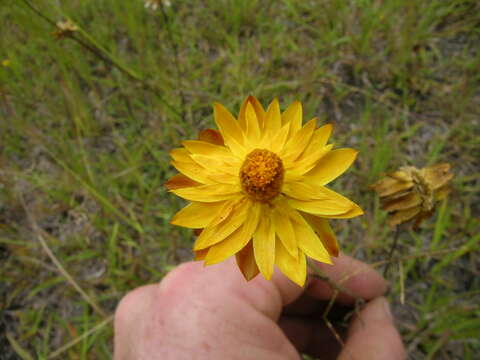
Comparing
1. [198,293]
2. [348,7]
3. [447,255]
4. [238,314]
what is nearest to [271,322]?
[238,314]

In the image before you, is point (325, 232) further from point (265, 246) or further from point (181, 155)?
point (181, 155)

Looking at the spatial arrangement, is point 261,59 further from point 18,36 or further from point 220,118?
point 18,36

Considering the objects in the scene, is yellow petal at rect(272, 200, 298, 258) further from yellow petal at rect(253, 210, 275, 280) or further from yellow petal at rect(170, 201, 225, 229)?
yellow petal at rect(170, 201, 225, 229)

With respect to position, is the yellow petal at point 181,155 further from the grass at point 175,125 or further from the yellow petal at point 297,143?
the grass at point 175,125

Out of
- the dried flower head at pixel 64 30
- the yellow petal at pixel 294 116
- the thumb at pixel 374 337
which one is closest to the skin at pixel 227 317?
the thumb at pixel 374 337

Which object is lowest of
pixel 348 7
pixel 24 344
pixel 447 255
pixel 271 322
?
pixel 24 344

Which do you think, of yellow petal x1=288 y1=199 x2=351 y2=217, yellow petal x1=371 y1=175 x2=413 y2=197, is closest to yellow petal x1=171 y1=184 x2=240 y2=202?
yellow petal x1=288 y1=199 x2=351 y2=217
